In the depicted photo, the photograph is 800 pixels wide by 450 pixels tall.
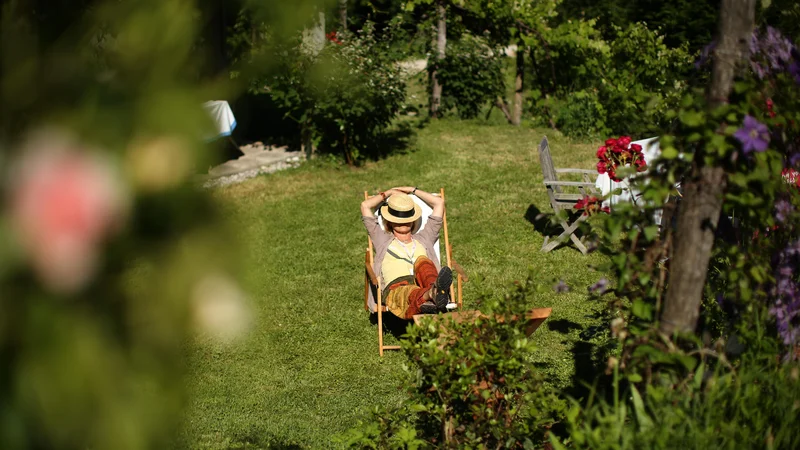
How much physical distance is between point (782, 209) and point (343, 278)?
15.5ft

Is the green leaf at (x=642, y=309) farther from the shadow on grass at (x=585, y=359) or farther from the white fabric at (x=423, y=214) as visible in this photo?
the white fabric at (x=423, y=214)

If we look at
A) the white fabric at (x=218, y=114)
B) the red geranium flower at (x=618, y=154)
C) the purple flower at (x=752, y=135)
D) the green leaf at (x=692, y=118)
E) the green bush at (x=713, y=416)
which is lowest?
the red geranium flower at (x=618, y=154)

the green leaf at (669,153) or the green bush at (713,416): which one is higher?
the green leaf at (669,153)

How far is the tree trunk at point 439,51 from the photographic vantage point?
41.5 feet

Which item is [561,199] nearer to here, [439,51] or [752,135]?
[752,135]

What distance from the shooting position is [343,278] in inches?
280

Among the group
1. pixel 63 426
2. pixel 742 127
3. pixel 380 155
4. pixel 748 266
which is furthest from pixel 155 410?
pixel 380 155

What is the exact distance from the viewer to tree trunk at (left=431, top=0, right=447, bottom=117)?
498 inches

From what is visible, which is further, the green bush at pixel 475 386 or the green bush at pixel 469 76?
the green bush at pixel 469 76

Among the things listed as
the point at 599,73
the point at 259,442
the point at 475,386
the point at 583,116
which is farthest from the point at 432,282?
the point at 599,73

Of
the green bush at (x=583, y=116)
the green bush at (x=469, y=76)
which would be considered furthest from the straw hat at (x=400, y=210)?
the green bush at (x=469, y=76)

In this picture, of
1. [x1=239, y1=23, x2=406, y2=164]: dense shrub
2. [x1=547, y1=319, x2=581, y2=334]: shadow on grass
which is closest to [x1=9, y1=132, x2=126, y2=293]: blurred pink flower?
[x1=547, y1=319, x2=581, y2=334]: shadow on grass

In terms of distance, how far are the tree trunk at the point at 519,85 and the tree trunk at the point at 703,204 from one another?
1017 cm

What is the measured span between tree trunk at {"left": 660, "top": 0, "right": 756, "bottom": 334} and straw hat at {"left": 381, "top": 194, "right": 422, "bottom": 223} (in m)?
3.56
